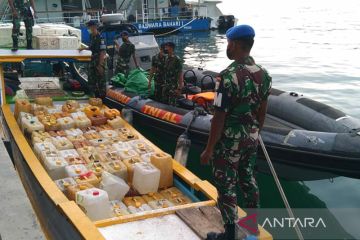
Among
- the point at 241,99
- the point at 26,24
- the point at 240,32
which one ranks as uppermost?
the point at 240,32

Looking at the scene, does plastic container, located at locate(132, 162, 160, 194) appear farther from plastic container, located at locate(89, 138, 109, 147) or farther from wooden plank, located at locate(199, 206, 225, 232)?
plastic container, located at locate(89, 138, 109, 147)

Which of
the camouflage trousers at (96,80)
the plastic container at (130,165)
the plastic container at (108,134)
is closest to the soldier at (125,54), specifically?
the camouflage trousers at (96,80)

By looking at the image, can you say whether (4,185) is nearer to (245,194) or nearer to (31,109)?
(245,194)

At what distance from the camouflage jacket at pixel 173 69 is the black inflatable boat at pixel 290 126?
1.54ft

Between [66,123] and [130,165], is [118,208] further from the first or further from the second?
[66,123]

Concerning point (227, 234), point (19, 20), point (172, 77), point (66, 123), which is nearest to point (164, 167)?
point (227, 234)

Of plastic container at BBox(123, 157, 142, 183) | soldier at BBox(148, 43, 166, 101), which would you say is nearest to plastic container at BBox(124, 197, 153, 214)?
plastic container at BBox(123, 157, 142, 183)

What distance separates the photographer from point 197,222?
441cm

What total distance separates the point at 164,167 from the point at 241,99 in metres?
2.08

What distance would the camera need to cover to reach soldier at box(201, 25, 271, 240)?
3584mm

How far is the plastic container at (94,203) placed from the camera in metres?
4.50

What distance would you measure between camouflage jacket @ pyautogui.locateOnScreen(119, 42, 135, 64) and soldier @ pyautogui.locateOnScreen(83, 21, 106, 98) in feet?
5.17

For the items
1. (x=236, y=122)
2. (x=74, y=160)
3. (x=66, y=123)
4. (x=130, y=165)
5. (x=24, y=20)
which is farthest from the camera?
(x=24, y=20)

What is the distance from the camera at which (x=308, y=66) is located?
20.7 m
